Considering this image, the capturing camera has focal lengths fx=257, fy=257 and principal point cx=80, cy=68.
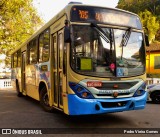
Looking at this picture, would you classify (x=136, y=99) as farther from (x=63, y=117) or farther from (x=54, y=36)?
(x=54, y=36)

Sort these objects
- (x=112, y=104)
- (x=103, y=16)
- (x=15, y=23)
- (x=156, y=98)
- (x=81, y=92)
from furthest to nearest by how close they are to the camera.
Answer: (x=15, y=23)
(x=156, y=98)
(x=103, y=16)
(x=112, y=104)
(x=81, y=92)

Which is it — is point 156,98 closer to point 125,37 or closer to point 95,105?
point 125,37

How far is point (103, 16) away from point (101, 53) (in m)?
1.04

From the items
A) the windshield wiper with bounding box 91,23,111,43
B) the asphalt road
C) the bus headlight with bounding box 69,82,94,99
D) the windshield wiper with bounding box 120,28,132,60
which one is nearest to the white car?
the asphalt road

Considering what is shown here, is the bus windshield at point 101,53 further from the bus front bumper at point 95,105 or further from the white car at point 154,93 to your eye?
the white car at point 154,93

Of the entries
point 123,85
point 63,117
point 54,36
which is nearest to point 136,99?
point 123,85

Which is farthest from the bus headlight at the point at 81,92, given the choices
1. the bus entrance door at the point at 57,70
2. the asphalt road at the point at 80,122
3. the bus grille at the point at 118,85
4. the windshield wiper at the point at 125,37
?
the windshield wiper at the point at 125,37

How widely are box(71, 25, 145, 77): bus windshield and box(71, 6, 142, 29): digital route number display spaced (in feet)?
0.72

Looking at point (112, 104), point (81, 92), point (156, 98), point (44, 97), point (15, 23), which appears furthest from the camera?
point (15, 23)

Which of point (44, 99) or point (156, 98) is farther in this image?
point (156, 98)

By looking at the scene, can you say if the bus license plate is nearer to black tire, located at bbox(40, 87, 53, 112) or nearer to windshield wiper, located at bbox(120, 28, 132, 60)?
windshield wiper, located at bbox(120, 28, 132, 60)

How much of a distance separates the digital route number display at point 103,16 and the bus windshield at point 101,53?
0.22 m

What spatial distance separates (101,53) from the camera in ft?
21.4

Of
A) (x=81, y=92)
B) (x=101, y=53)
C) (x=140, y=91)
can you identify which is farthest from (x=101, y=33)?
(x=140, y=91)
